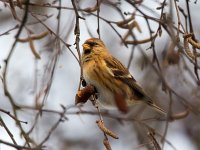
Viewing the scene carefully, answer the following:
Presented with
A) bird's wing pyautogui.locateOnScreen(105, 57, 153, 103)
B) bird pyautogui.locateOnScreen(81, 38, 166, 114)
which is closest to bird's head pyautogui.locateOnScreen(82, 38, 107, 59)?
bird pyautogui.locateOnScreen(81, 38, 166, 114)

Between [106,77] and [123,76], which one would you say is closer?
[106,77]

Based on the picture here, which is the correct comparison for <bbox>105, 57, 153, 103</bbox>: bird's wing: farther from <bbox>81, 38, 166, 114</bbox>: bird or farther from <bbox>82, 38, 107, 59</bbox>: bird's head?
<bbox>82, 38, 107, 59</bbox>: bird's head

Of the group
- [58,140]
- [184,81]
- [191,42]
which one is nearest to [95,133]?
[58,140]

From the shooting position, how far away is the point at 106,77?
3.97 metres

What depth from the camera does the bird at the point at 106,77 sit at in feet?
12.7

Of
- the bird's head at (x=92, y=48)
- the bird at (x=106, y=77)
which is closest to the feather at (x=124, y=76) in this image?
the bird at (x=106, y=77)

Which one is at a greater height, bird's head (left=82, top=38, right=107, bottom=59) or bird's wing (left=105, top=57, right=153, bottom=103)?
bird's head (left=82, top=38, right=107, bottom=59)

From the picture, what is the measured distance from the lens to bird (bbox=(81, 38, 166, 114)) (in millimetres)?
3857

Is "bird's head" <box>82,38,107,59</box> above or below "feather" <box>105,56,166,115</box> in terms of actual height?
above

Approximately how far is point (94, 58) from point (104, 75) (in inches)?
6.1

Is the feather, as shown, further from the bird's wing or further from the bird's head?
the bird's head

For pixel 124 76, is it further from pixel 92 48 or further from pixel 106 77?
pixel 92 48

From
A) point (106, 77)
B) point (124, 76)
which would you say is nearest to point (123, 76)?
point (124, 76)

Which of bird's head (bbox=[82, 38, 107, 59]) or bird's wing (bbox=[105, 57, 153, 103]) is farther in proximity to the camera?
bird's wing (bbox=[105, 57, 153, 103])
